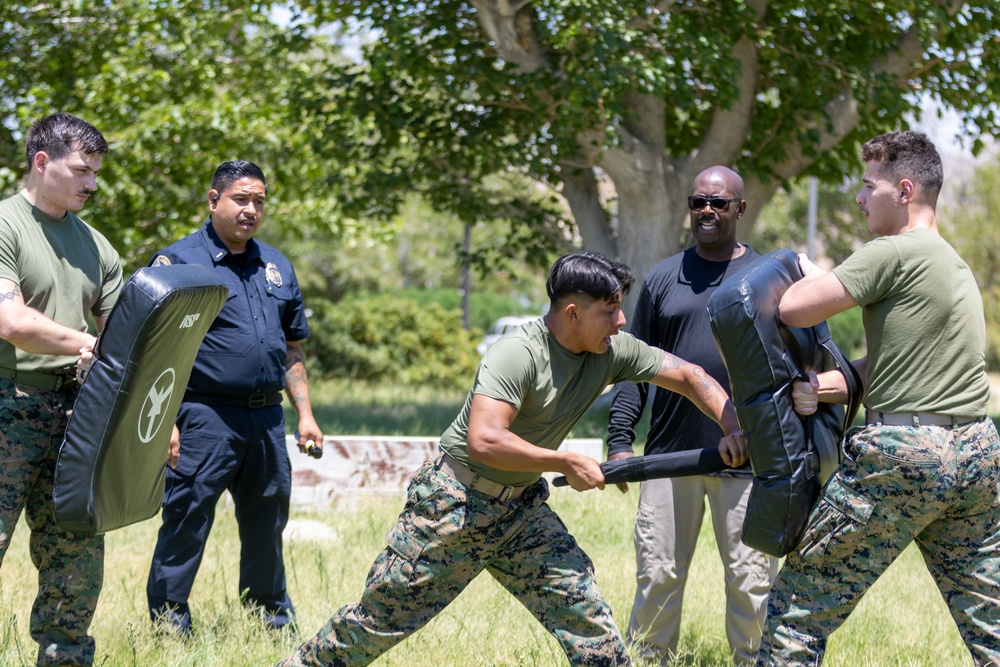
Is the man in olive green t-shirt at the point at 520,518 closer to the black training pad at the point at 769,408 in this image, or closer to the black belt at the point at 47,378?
the black training pad at the point at 769,408

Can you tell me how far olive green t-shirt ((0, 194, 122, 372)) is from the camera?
3666 millimetres

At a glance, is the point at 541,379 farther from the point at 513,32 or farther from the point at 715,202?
the point at 513,32

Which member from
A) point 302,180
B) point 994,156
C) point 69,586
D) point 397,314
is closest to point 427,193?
point 302,180

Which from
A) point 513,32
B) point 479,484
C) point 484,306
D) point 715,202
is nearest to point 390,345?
point 513,32

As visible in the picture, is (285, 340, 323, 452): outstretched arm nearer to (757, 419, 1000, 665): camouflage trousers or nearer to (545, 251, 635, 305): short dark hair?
(545, 251, 635, 305): short dark hair

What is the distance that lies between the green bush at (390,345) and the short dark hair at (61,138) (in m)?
14.9

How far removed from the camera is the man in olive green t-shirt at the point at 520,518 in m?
3.35

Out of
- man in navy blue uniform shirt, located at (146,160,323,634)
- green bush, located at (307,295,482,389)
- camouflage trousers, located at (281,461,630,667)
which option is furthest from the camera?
green bush, located at (307,295,482,389)

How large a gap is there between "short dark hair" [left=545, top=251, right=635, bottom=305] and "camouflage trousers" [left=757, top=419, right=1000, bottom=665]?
2.95ft

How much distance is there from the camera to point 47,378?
3801 millimetres

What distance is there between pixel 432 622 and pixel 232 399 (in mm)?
1424

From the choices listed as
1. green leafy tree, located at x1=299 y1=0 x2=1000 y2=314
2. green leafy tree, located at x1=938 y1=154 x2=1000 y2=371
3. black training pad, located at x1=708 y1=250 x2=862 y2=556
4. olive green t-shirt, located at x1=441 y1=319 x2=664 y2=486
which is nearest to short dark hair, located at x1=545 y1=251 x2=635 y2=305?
olive green t-shirt, located at x1=441 y1=319 x2=664 y2=486

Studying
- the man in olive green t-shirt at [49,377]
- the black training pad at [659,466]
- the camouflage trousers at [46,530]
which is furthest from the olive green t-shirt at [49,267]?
the black training pad at [659,466]

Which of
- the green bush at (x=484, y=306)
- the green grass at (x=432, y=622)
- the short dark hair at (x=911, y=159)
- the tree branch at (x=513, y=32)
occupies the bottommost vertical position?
the green bush at (x=484, y=306)
